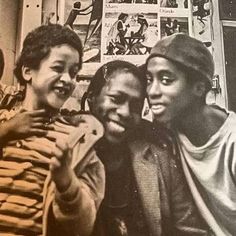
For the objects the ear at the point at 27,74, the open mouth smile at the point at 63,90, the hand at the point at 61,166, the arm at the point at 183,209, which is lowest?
the arm at the point at 183,209

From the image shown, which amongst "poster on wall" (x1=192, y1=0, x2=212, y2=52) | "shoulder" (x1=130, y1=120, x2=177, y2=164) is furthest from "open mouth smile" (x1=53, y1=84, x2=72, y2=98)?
"poster on wall" (x1=192, y1=0, x2=212, y2=52)

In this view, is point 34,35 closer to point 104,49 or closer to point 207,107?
point 104,49

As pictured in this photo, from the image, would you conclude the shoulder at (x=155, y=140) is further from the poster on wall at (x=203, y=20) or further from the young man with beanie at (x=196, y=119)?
the poster on wall at (x=203, y=20)

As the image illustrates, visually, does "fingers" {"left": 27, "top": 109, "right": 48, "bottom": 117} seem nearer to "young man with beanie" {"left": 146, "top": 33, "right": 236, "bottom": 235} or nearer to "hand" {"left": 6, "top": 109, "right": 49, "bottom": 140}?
"hand" {"left": 6, "top": 109, "right": 49, "bottom": 140}

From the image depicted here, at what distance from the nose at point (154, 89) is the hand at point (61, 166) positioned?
144 millimetres

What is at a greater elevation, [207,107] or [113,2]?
[113,2]

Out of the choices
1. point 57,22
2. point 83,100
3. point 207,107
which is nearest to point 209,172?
point 207,107

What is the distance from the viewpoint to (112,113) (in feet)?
2.44

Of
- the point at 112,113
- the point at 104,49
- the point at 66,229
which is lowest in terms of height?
the point at 66,229

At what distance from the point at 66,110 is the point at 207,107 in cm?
21

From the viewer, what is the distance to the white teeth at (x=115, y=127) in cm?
74

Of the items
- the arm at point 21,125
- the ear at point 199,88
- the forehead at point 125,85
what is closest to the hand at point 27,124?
the arm at point 21,125

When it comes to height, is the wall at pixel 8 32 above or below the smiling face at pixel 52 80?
above

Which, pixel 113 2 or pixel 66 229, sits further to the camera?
pixel 113 2
